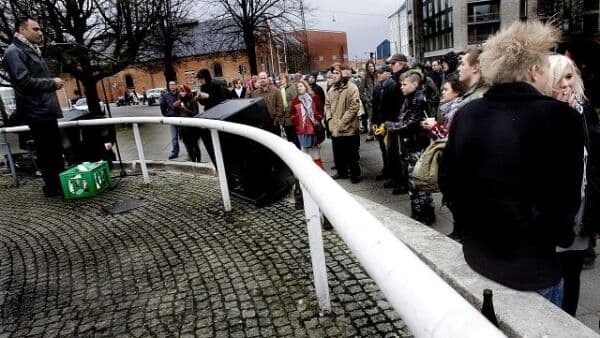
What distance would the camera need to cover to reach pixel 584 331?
180 centimetres

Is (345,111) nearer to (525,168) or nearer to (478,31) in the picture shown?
(525,168)

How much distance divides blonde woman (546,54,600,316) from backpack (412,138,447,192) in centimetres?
91

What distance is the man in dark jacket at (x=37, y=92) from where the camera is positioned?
5156 mm

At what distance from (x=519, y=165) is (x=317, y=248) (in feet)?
3.65

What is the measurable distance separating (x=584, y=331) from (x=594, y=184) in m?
0.85

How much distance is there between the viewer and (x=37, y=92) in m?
5.40

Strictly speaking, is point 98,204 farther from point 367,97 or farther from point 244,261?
point 367,97

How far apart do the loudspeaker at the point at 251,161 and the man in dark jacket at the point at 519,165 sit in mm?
2746

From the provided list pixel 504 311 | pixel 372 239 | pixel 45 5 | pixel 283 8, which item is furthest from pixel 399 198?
pixel 283 8

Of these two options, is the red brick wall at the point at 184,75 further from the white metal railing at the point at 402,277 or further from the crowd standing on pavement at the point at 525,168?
the white metal railing at the point at 402,277

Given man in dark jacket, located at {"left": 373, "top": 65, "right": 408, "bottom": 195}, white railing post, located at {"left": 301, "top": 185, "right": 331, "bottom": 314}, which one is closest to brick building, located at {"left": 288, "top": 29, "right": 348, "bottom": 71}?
man in dark jacket, located at {"left": 373, "top": 65, "right": 408, "bottom": 195}

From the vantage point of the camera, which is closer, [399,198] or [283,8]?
[399,198]

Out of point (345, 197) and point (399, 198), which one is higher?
point (345, 197)

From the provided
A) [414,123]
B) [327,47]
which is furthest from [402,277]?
[327,47]
